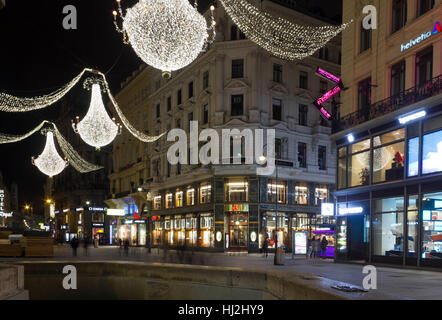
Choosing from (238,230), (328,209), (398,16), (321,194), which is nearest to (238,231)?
(238,230)

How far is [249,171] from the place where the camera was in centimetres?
4266

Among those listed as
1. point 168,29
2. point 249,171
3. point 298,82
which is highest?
point 298,82

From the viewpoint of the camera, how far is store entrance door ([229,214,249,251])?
42912mm

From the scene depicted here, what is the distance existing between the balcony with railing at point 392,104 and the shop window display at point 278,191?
48.8ft

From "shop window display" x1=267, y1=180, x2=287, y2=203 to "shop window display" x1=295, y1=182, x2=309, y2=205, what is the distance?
1558 millimetres

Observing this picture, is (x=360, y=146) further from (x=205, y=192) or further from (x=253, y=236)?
(x=205, y=192)

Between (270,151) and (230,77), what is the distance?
835cm

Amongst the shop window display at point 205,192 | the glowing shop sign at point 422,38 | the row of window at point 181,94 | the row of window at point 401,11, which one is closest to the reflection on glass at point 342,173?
the glowing shop sign at point 422,38

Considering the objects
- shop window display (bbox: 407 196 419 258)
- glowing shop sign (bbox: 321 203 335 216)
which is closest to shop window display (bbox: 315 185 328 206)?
glowing shop sign (bbox: 321 203 335 216)

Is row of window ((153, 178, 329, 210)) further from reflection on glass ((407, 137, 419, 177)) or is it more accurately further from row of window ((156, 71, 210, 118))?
reflection on glass ((407, 137, 419, 177))

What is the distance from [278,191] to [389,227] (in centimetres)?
1998

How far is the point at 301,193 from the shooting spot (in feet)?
151
